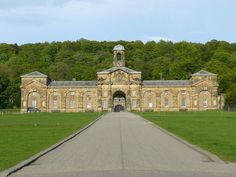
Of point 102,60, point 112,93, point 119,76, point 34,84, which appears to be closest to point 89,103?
point 112,93

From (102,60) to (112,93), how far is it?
58636mm

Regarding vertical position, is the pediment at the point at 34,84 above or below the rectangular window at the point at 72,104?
above

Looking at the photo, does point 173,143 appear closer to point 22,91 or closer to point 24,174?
point 24,174

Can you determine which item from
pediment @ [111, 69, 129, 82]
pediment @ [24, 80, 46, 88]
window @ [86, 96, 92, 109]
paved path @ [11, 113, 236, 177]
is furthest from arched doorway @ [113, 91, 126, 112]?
paved path @ [11, 113, 236, 177]

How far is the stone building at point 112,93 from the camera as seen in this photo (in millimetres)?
104375

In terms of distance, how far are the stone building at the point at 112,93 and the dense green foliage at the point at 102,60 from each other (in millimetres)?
9641

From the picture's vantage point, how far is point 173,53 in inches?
6137

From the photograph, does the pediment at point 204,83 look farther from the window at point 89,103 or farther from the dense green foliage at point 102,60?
the window at point 89,103

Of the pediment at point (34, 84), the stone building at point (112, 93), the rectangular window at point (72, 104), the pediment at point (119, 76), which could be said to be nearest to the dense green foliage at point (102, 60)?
the pediment at point (34, 84)

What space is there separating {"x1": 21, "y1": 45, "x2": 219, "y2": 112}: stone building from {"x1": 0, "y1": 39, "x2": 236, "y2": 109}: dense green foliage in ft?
31.6

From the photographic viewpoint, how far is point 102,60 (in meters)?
163

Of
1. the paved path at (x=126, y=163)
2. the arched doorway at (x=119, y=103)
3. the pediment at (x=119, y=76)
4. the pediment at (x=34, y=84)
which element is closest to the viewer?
the paved path at (x=126, y=163)

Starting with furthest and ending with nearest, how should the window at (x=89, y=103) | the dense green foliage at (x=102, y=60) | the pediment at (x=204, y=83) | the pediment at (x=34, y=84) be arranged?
the dense green foliage at (x=102, y=60)
the window at (x=89, y=103)
the pediment at (x=34, y=84)
the pediment at (x=204, y=83)

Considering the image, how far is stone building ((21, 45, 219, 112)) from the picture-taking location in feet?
342
